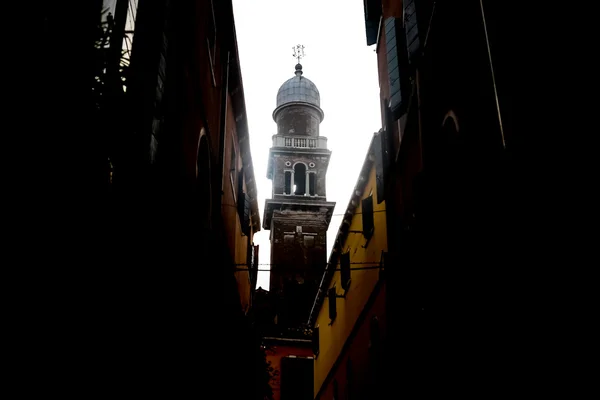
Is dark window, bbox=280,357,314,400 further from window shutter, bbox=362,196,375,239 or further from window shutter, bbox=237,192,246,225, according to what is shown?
window shutter, bbox=237,192,246,225

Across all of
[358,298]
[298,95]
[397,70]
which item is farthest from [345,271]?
[298,95]

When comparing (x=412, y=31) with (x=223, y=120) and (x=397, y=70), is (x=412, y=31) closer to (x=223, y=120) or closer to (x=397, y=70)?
(x=397, y=70)

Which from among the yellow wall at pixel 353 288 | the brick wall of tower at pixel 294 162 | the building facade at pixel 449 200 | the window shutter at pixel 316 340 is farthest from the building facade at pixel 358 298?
the brick wall of tower at pixel 294 162

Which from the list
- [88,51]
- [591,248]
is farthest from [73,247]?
[591,248]

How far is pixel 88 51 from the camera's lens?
3.67 metres

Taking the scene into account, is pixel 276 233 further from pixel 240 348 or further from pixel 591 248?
pixel 591 248

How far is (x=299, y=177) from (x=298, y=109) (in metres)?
5.99

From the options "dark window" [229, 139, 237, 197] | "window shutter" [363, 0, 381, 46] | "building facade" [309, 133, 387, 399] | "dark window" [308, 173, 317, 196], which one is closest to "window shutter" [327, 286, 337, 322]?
"building facade" [309, 133, 387, 399]

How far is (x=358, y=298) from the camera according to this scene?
15.8 meters

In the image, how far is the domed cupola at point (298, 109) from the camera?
40844 millimetres

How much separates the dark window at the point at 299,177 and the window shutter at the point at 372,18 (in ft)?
77.0

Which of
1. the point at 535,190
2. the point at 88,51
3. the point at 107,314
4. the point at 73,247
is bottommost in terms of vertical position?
the point at 107,314

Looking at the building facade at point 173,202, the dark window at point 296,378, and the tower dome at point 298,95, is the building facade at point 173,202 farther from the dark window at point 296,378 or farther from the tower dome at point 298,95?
the tower dome at point 298,95

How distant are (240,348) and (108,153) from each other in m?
8.53
